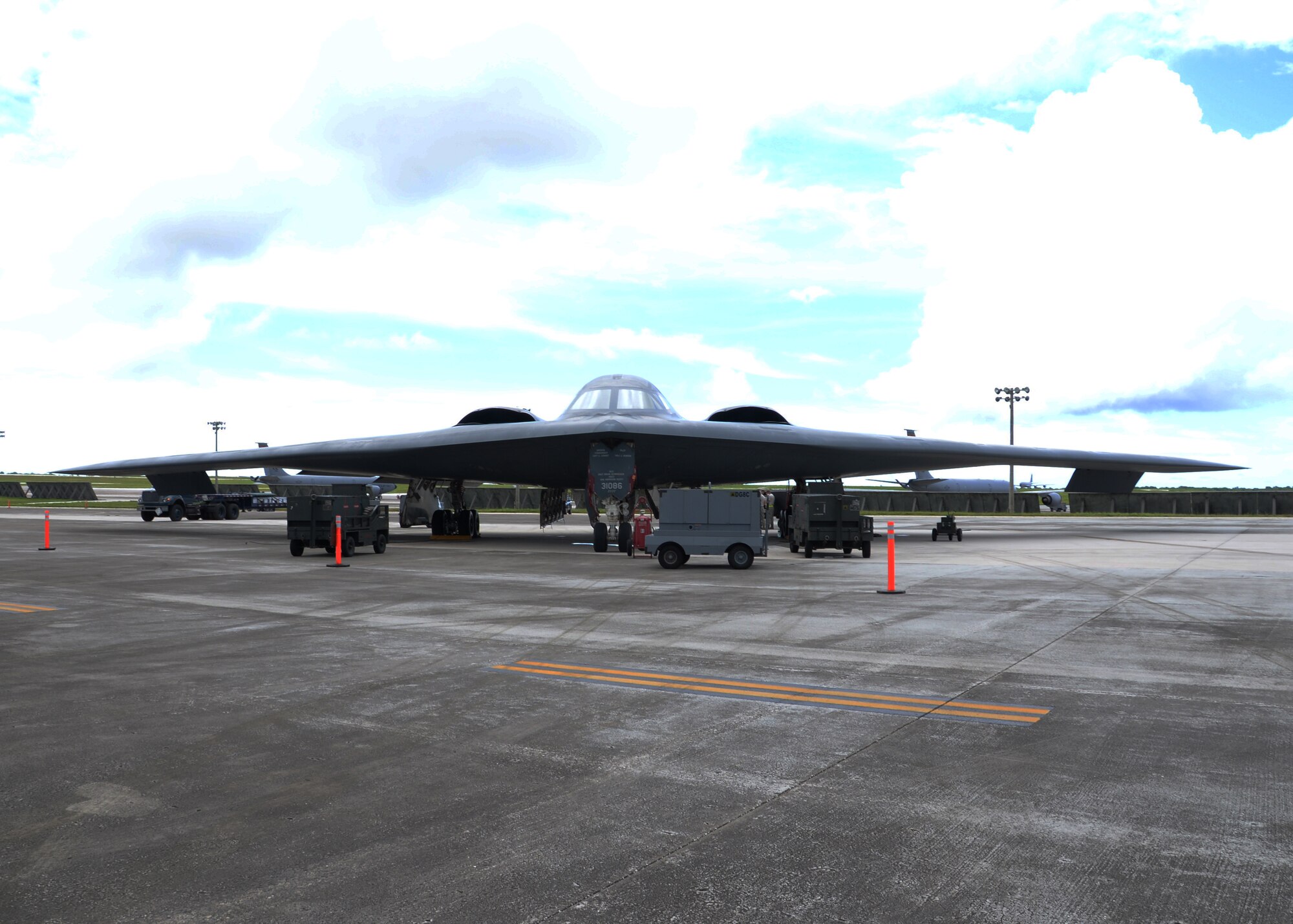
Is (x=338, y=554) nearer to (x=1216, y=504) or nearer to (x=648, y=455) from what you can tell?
(x=648, y=455)

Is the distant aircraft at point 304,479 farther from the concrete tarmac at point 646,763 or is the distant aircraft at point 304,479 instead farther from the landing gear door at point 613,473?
the concrete tarmac at point 646,763

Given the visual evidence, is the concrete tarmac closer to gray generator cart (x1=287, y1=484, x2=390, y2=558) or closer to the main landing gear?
gray generator cart (x1=287, y1=484, x2=390, y2=558)

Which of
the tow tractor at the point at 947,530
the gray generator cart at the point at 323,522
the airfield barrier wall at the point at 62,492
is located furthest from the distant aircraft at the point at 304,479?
the tow tractor at the point at 947,530

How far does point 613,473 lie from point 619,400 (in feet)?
14.1

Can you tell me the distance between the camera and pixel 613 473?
24672 millimetres

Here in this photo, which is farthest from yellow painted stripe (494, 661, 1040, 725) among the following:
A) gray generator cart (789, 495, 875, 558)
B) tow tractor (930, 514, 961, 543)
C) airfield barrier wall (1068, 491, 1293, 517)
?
airfield barrier wall (1068, 491, 1293, 517)

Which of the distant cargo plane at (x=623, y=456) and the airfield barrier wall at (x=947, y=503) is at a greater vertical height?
the distant cargo plane at (x=623, y=456)

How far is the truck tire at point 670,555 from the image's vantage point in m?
18.9

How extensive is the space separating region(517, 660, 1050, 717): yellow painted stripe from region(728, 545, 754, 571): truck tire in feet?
34.3

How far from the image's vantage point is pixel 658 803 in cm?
468

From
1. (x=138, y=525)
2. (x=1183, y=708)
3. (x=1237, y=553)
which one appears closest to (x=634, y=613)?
(x=1183, y=708)

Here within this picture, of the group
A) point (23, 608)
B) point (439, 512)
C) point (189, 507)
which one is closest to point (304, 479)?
point (189, 507)

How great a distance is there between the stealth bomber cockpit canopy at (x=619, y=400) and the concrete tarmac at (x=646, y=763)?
1548 cm

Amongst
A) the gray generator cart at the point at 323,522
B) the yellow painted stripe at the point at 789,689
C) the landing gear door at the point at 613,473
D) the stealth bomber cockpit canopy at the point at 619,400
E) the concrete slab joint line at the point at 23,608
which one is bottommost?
the concrete slab joint line at the point at 23,608
